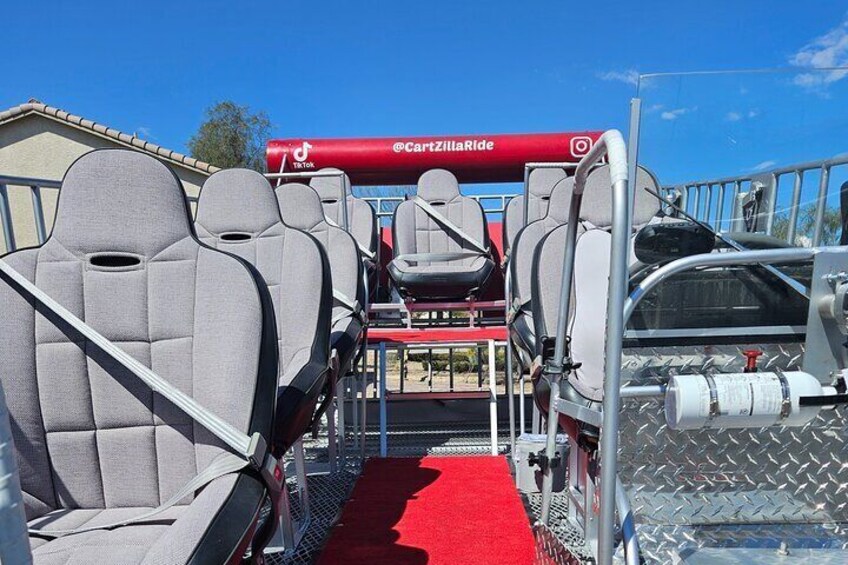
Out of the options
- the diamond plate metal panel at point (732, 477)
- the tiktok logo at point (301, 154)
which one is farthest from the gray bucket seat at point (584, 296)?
the tiktok logo at point (301, 154)

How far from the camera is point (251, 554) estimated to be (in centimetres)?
129

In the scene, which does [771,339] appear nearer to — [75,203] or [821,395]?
[821,395]

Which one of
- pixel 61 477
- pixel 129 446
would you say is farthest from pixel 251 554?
pixel 61 477

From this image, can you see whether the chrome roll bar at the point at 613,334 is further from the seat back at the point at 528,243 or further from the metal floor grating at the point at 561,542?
the seat back at the point at 528,243

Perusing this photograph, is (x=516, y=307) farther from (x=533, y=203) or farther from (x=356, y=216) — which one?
(x=356, y=216)

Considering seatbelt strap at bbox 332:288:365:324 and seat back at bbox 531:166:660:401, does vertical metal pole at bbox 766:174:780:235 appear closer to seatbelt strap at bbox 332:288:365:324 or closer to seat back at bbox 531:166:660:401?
seat back at bbox 531:166:660:401

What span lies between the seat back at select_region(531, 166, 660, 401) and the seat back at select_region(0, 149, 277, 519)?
958 millimetres

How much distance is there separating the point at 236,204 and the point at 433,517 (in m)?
1.65

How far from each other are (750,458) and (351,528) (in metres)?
1.64

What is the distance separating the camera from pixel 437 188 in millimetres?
5027

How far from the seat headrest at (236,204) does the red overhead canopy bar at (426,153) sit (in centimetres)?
381

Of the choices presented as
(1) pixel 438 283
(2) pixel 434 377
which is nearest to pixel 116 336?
(1) pixel 438 283

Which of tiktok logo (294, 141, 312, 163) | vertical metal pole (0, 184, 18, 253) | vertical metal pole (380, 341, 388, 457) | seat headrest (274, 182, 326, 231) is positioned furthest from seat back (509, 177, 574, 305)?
tiktok logo (294, 141, 312, 163)

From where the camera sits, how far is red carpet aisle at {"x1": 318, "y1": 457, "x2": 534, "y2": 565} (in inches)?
85.8
